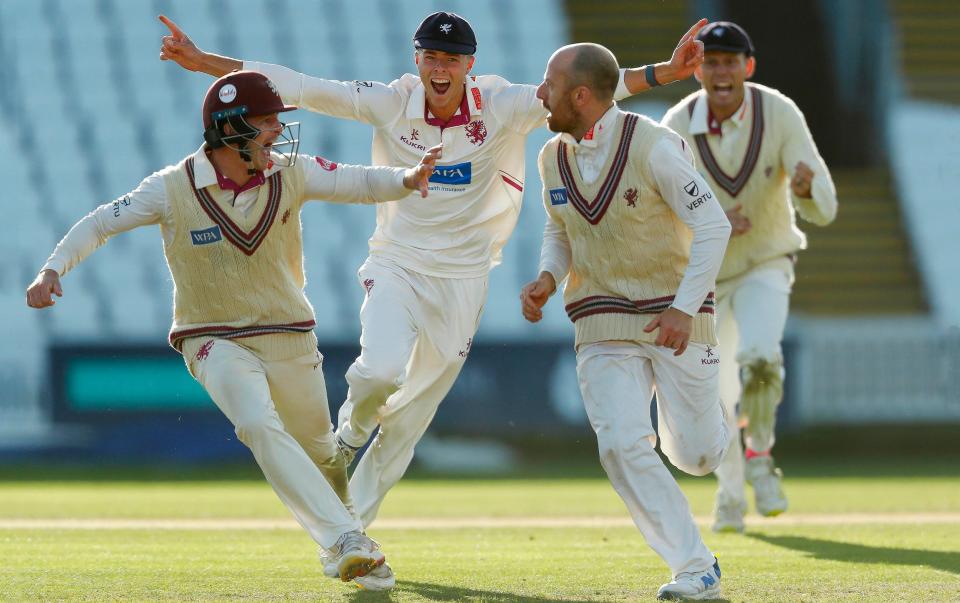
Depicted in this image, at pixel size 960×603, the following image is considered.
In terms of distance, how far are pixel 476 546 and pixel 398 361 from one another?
1344mm

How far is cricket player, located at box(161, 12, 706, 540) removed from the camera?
7055 mm

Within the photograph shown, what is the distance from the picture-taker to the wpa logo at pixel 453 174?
A: 729cm

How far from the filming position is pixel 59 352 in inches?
587

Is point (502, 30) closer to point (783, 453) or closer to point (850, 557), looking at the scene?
point (783, 453)

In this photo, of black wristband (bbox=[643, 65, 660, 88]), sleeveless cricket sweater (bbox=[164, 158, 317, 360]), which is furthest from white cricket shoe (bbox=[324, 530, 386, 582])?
black wristband (bbox=[643, 65, 660, 88])

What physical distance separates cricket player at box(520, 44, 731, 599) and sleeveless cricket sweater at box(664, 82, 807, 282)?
2.35 m

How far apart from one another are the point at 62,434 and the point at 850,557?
388 inches

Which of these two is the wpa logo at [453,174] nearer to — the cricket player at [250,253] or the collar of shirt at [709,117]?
the cricket player at [250,253]

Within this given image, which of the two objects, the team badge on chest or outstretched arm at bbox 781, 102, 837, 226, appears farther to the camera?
outstretched arm at bbox 781, 102, 837, 226

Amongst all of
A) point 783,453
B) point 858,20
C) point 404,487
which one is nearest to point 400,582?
point 404,487

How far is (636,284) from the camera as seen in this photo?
19.5 ft

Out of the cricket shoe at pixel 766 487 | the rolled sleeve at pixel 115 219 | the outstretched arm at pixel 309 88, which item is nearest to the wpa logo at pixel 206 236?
the rolled sleeve at pixel 115 219

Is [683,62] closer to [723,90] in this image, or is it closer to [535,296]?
[535,296]

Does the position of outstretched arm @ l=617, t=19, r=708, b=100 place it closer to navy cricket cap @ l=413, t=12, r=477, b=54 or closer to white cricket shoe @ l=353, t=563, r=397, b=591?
navy cricket cap @ l=413, t=12, r=477, b=54
